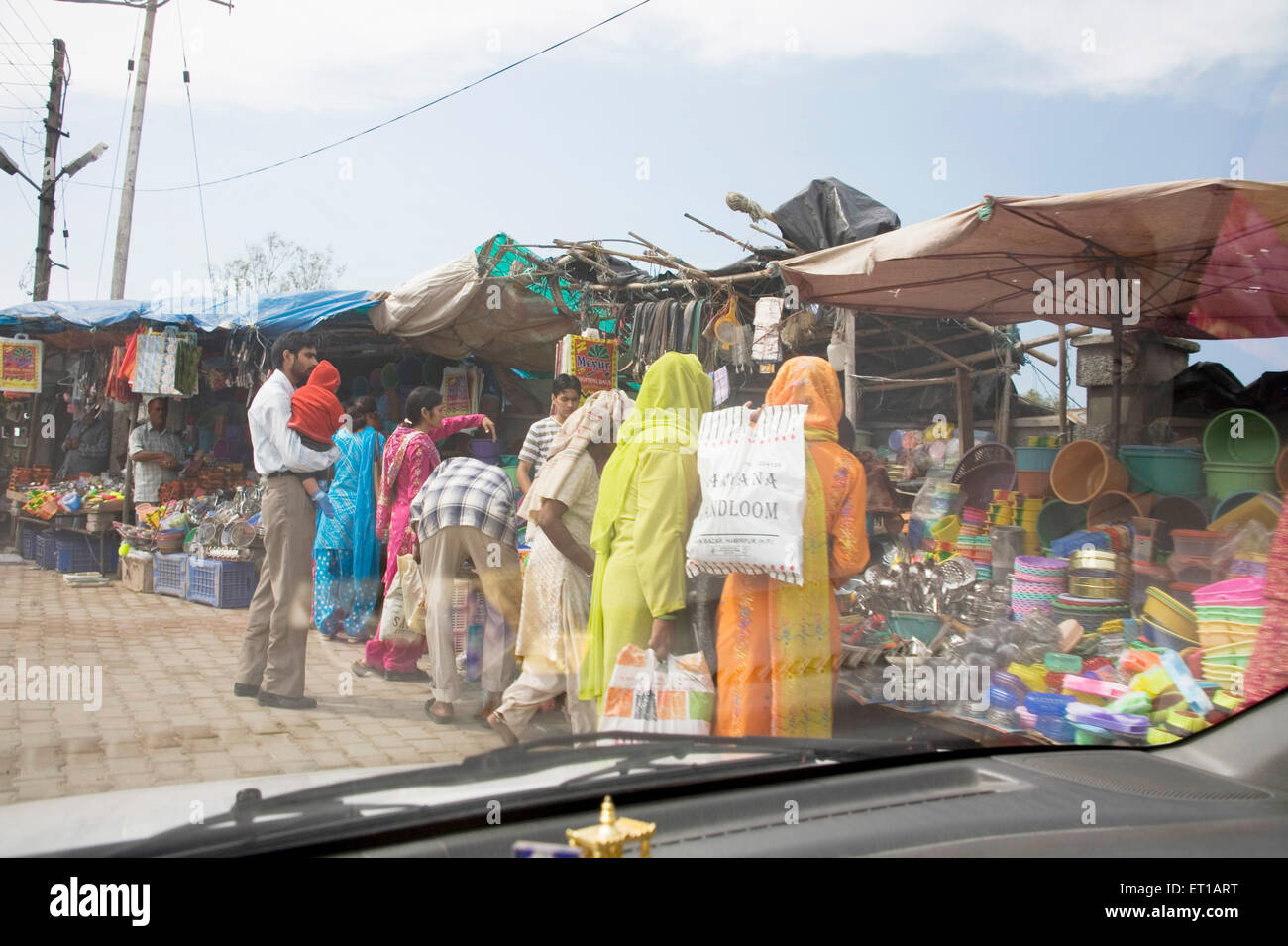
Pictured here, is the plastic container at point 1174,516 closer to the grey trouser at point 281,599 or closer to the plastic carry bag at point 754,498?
the plastic carry bag at point 754,498

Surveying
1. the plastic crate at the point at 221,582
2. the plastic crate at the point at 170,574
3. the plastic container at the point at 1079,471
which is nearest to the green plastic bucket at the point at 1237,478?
the plastic container at the point at 1079,471

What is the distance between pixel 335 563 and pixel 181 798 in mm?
5823

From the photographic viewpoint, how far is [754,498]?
3254 mm

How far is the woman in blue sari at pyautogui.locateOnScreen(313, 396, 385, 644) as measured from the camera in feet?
23.5

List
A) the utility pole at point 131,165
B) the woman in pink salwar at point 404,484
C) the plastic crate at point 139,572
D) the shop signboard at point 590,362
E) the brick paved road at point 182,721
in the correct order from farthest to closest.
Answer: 1. the utility pole at point 131,165
2. the plastic crate at point 139,572
3. the shop signboard at point 590,362
4. the woman in pink salwar at point 404,484
5. the brick paved road at point 182,721

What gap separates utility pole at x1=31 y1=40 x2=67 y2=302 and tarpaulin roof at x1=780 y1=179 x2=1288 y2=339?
1653 centimetres

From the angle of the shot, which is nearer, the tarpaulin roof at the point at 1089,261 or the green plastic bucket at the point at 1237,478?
the tarpaulin roof at the point at 1089,261

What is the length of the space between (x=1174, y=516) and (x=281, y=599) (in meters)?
4.91

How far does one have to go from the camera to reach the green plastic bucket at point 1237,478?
15.1ft

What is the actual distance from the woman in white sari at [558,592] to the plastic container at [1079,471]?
281 cm

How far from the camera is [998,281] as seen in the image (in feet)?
18.9

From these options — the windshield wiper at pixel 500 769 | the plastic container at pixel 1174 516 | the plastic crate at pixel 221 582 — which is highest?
the plastic container at pixel 1174 516

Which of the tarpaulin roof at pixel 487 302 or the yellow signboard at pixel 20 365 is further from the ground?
the tarpaulin roof at pixel 487 302

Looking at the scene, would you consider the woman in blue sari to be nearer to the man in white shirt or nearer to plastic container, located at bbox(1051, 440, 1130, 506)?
the man in white shirt
